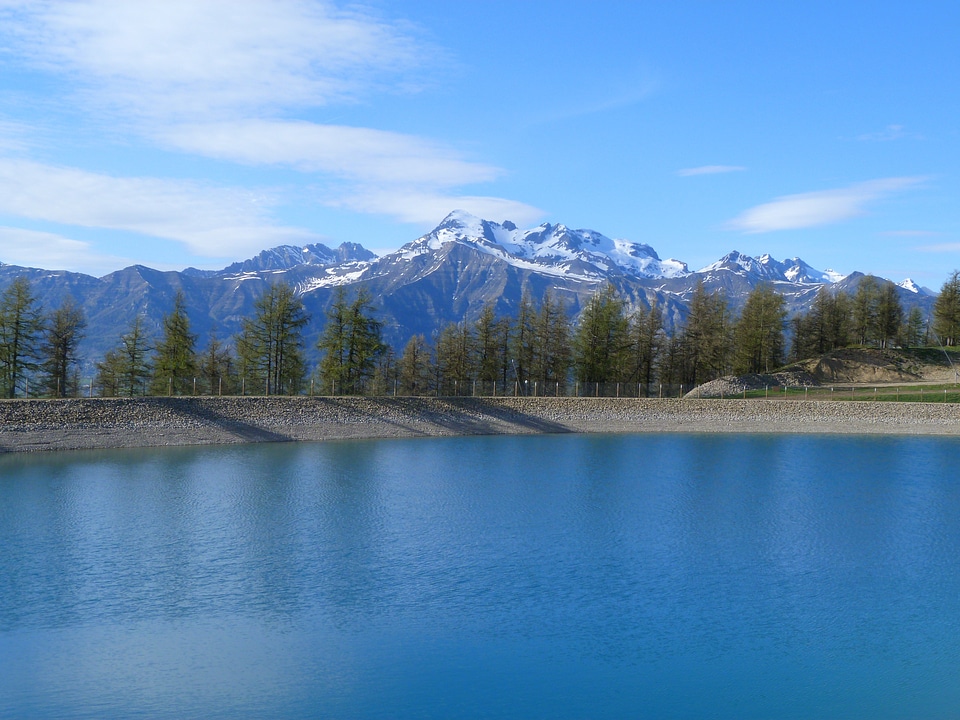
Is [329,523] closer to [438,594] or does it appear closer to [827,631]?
[438,594]

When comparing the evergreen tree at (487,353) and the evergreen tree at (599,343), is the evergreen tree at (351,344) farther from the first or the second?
the evergreen tree at (599,343)

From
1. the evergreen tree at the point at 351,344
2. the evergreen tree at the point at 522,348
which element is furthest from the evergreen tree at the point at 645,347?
the evergreen tree at the point at 351,344

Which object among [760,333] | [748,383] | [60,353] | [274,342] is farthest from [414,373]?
[760,333]

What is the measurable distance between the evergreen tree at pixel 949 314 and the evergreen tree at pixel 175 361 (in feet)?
322

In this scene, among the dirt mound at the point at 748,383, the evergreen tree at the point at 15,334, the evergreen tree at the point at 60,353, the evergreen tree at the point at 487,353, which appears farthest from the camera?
the evergreen tree at the point at 487,353

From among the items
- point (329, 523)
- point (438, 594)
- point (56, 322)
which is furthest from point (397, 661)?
point (56, 322)

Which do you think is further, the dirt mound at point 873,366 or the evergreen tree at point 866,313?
the evergreen tree at point 866,313

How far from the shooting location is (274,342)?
7631cm

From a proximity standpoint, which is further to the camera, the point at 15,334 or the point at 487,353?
the point at 487,353

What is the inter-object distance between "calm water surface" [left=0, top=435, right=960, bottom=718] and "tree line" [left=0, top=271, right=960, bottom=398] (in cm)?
2574

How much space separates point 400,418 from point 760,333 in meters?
49.4

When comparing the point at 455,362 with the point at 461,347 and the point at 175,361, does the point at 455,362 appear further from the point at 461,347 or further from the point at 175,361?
the point at 175,361

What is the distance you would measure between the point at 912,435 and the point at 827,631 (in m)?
59.2

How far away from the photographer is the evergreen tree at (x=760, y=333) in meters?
95.2
